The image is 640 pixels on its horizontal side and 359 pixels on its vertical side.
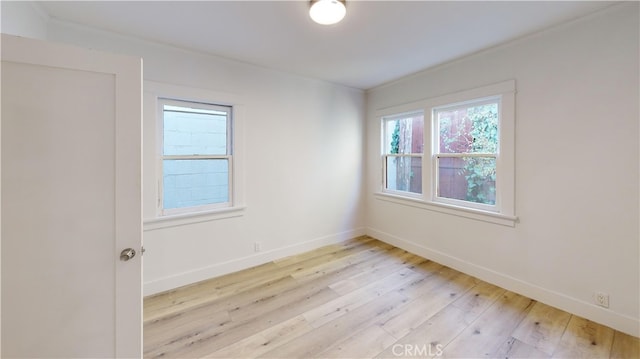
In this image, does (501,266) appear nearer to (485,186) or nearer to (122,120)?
(485,186)

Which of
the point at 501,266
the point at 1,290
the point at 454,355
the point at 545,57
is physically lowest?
the point at 454,355

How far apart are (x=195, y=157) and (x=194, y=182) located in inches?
11.1

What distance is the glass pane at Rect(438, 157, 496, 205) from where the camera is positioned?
110 inches

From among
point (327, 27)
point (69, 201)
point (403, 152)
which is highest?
point (327, 27)

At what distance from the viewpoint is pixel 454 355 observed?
1.75 m

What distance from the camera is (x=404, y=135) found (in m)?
3.80

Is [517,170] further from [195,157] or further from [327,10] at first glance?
[195,157]

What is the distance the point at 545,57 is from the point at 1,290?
3973 millimetres

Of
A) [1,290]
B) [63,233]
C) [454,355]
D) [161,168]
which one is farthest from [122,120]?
[454,355]

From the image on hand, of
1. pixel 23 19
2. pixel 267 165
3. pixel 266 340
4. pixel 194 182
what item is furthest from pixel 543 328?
pixel 23 19

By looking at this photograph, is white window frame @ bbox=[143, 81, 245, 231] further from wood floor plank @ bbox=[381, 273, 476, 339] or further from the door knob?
wood floor plank @ bbox=[381, 273, 476, 339]

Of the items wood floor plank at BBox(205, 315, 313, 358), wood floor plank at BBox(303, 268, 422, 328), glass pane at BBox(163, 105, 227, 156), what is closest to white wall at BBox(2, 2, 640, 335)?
glass pane at BBox(163, 105, 227, 156)

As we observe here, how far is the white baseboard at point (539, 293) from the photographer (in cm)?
196

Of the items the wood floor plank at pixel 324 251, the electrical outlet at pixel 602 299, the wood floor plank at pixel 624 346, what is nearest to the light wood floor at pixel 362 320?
→ the wood floor plank at pixel 624 346
